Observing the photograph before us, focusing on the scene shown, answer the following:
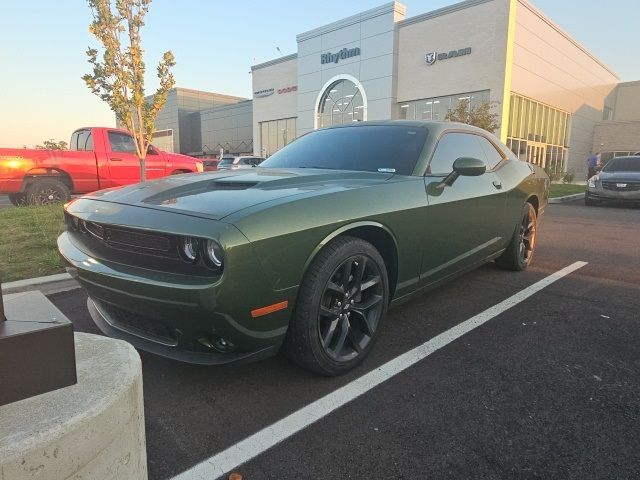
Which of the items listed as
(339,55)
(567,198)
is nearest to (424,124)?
(567,198)

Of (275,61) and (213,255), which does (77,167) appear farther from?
(275,61)

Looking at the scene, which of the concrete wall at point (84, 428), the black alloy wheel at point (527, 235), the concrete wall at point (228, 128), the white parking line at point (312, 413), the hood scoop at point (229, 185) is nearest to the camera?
the concrete wall at point (84, 428)

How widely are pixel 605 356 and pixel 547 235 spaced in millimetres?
5006

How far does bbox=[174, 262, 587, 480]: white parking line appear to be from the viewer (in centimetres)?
184

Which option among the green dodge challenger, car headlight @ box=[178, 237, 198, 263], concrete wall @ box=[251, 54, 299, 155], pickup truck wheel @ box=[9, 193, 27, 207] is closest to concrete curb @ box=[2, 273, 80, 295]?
the green dodge challenger

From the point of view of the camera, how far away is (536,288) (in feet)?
14.0

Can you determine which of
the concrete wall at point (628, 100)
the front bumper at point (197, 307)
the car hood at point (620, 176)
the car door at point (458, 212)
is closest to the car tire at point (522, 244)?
the car door at point (458, 212)

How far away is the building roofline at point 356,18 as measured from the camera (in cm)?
2670

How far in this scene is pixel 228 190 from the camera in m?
2.55

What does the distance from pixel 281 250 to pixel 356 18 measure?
98.2ft

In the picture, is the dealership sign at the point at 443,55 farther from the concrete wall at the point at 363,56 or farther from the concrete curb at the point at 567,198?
the concrete curb at the point at 567,198

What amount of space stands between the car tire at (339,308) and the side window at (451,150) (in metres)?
1.07

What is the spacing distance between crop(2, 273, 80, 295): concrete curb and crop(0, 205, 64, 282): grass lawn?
0.14 m

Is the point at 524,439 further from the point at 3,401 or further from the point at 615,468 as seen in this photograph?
the point at 3,401
